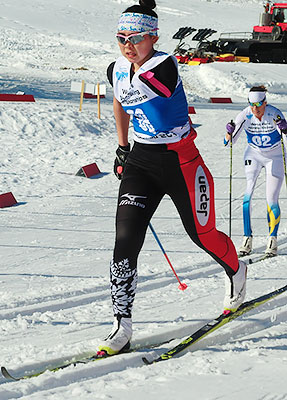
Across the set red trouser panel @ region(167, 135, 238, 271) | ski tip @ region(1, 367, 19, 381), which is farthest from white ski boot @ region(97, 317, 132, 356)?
red trouser panel @ region(167, 135, 238, 271)

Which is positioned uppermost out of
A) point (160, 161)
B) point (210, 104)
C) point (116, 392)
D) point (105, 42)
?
point (160, 161)

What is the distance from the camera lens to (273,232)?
7070 mm

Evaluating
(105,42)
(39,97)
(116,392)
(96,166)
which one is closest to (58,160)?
(96,166)

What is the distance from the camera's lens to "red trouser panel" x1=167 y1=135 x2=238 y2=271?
3.86m

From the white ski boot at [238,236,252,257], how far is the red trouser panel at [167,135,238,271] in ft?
9.95

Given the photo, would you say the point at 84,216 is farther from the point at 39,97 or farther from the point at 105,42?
the point at 105,42

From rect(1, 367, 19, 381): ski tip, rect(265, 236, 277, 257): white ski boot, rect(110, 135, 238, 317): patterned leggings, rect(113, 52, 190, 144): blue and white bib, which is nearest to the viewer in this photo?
rect(1, 367, 19, 381): ski tip

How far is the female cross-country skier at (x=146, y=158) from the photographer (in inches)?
145

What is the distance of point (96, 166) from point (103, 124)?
336 centimetres

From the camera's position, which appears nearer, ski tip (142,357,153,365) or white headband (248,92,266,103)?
ski tip (142,357,153,365)

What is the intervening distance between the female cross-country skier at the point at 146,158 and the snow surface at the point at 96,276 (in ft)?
1.60

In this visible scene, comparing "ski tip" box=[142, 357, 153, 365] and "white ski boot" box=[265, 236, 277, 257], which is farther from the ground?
"ski tip" box=[142, 357, 153, 365]

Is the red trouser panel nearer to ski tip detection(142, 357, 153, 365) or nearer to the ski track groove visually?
the ski track groove

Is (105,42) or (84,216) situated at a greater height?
(84,216)
